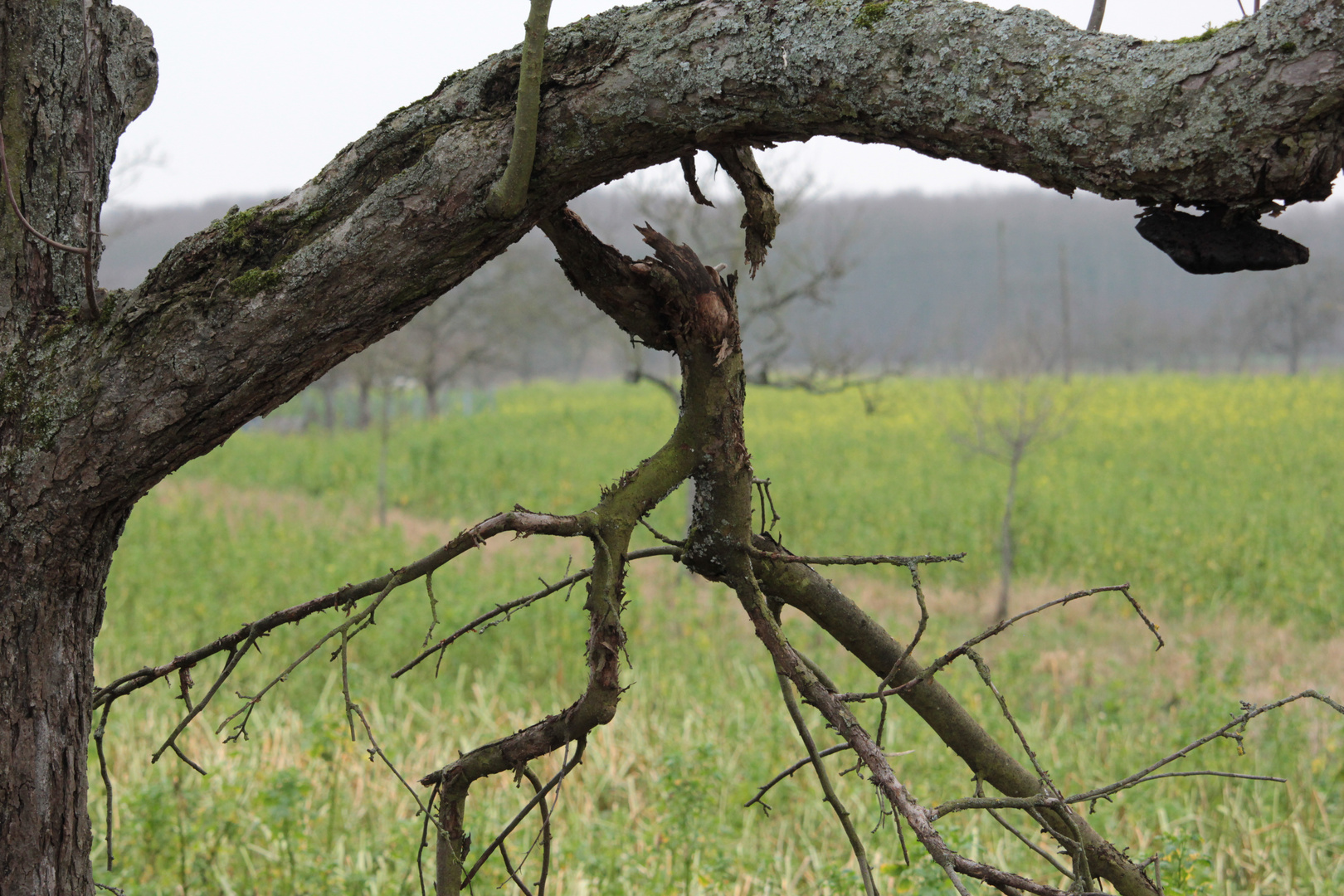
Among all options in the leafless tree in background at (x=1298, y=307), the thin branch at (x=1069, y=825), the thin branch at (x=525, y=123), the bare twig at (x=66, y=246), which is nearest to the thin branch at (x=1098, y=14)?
the thin branch at (x=525, y=123)

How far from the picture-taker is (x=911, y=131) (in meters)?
1.17

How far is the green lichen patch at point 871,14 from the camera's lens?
1154 mm

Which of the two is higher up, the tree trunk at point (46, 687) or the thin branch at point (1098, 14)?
the thin branch at point (1098, 14)

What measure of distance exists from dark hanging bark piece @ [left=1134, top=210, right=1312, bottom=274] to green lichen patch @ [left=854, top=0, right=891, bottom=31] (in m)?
0.42

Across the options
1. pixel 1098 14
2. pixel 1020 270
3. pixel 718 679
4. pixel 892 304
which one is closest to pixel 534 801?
pixel 1098 14

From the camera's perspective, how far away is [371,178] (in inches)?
54.8

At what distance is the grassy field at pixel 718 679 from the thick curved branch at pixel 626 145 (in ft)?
2.06

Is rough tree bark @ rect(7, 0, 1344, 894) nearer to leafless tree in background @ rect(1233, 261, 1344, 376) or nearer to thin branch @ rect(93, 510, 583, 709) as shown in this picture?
thin branch @ rect(93, 510, 583, 709)

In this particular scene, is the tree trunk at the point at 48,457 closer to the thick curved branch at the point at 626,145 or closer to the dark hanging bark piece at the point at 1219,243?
the thick curved branch at the point at 626,145

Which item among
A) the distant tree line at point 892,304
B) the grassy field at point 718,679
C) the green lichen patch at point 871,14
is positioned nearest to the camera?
the green lichen patch at point 871,14

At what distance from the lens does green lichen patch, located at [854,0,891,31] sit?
1.15m

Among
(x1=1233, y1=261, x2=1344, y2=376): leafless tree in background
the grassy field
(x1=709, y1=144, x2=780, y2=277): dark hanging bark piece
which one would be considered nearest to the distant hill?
(x1=1233, y1=261, x2=1344, y2=376): leafless tree in background

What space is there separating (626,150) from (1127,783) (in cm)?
116

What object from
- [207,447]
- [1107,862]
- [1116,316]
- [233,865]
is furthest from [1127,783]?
[1116,316]
